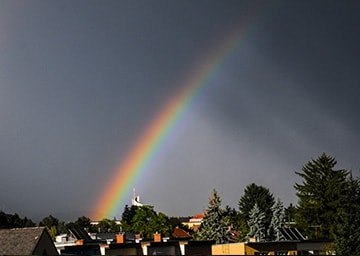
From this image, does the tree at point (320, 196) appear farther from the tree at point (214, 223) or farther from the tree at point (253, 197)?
the tree at point (253, 197)

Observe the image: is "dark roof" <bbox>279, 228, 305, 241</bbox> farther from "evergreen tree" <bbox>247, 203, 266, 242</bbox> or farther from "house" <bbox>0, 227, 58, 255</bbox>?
"house" <bbox>0, 227, 58, 255</bbox>

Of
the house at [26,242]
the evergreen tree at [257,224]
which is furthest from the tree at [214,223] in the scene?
the house at [26,242]

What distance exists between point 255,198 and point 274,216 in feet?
131

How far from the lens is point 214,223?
104375mm

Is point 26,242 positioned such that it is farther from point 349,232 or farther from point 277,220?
point 277,220

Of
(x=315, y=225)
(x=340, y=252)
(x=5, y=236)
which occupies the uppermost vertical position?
(x=315, y=225)

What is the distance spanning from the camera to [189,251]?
68.1 metres

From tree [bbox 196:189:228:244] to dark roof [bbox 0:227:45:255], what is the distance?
4825cm

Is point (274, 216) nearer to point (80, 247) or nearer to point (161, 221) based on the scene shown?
point (161, 221)

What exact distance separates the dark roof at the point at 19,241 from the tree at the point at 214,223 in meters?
48.2

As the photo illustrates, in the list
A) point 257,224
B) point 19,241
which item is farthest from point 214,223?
point 19,241

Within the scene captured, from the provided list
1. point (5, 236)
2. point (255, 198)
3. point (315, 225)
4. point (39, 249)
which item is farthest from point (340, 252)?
point (255, 198)

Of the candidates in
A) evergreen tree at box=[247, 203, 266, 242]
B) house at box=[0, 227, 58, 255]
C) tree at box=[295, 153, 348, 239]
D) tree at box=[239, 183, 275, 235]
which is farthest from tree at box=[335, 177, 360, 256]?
tree at box=[239, 183, 275, 235]

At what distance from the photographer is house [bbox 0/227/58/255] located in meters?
57.3
